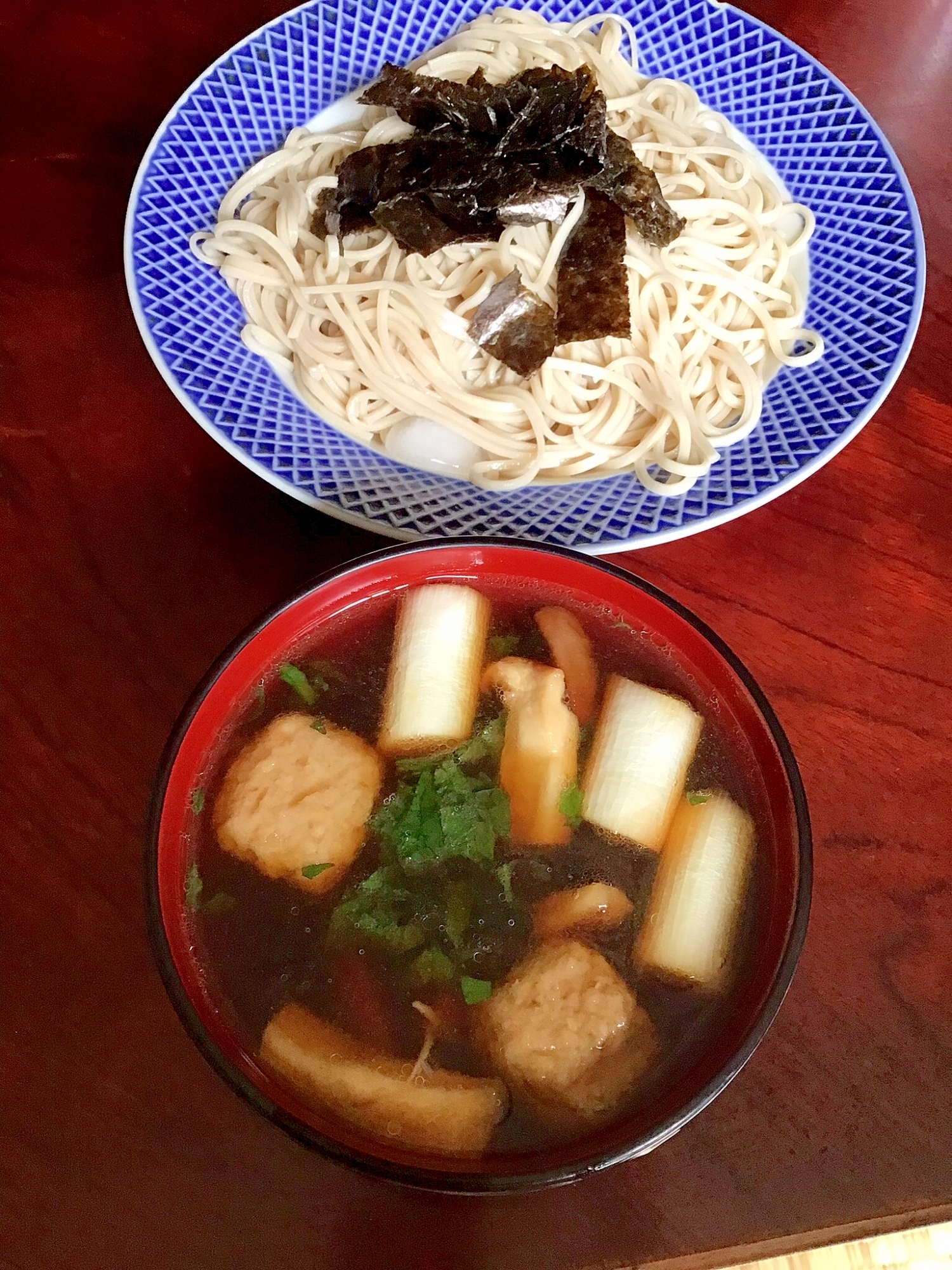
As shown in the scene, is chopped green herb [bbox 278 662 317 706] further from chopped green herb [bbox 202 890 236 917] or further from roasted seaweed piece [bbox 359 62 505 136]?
roasted seaweed piece [bbox 359 62 505 136]

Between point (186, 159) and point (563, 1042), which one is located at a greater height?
point (186, 159)

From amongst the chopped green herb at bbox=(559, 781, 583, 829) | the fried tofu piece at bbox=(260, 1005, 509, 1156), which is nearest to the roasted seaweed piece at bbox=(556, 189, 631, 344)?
the chopped green herb at bbox=(559, 781, 583, 829)

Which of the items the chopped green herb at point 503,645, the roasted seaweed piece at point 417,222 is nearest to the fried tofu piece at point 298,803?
the chopped green herb at point 503,645

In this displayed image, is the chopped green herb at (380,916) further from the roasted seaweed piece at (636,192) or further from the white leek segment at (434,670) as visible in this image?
the roasted seaweed piece at (636,192)

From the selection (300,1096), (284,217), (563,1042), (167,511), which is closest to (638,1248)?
(563,1042)

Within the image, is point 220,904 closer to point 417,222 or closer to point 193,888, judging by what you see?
point 193,888

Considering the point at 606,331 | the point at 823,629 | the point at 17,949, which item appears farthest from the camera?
the point at 606,331

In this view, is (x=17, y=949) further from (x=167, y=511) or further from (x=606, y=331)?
(x=606, y=331)

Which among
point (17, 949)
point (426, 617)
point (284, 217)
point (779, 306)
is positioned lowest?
point (17, 949)
